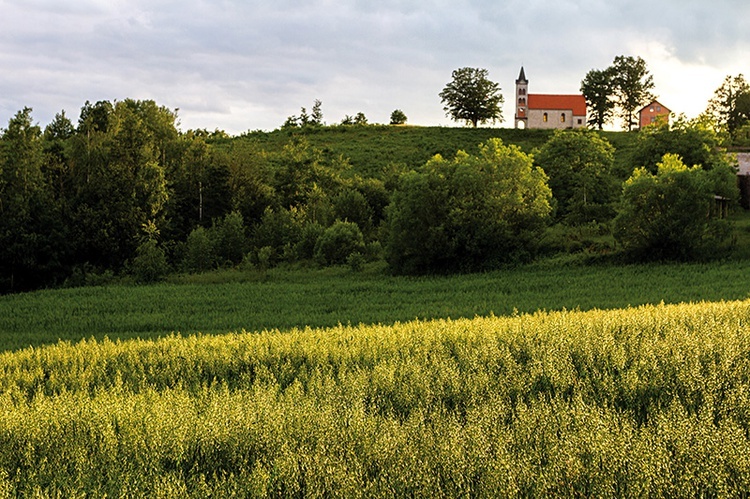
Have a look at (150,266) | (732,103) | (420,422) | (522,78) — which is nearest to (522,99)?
(522,78)

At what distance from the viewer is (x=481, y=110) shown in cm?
10712

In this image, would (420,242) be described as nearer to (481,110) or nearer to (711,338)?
(711,338)

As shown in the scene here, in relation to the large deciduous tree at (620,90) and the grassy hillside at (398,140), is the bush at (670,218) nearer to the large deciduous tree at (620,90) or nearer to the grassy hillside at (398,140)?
the grassy hillside at (398,140)

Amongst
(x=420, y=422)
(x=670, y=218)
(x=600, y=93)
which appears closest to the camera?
(x=420, y=422)

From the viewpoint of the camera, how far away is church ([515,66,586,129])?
112 meters

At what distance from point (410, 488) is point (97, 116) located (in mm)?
65782

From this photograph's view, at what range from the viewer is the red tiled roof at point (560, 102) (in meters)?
113

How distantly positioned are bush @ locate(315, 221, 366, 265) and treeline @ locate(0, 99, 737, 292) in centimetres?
8

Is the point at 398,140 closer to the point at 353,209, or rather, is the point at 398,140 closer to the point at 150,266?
the point at 353,209

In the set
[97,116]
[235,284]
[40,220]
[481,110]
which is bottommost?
[235,284]

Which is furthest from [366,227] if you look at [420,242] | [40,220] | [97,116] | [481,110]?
[481,110]

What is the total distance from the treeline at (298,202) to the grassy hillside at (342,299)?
3113mm

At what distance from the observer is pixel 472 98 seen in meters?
108

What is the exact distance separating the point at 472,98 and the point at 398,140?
77.5 ft
